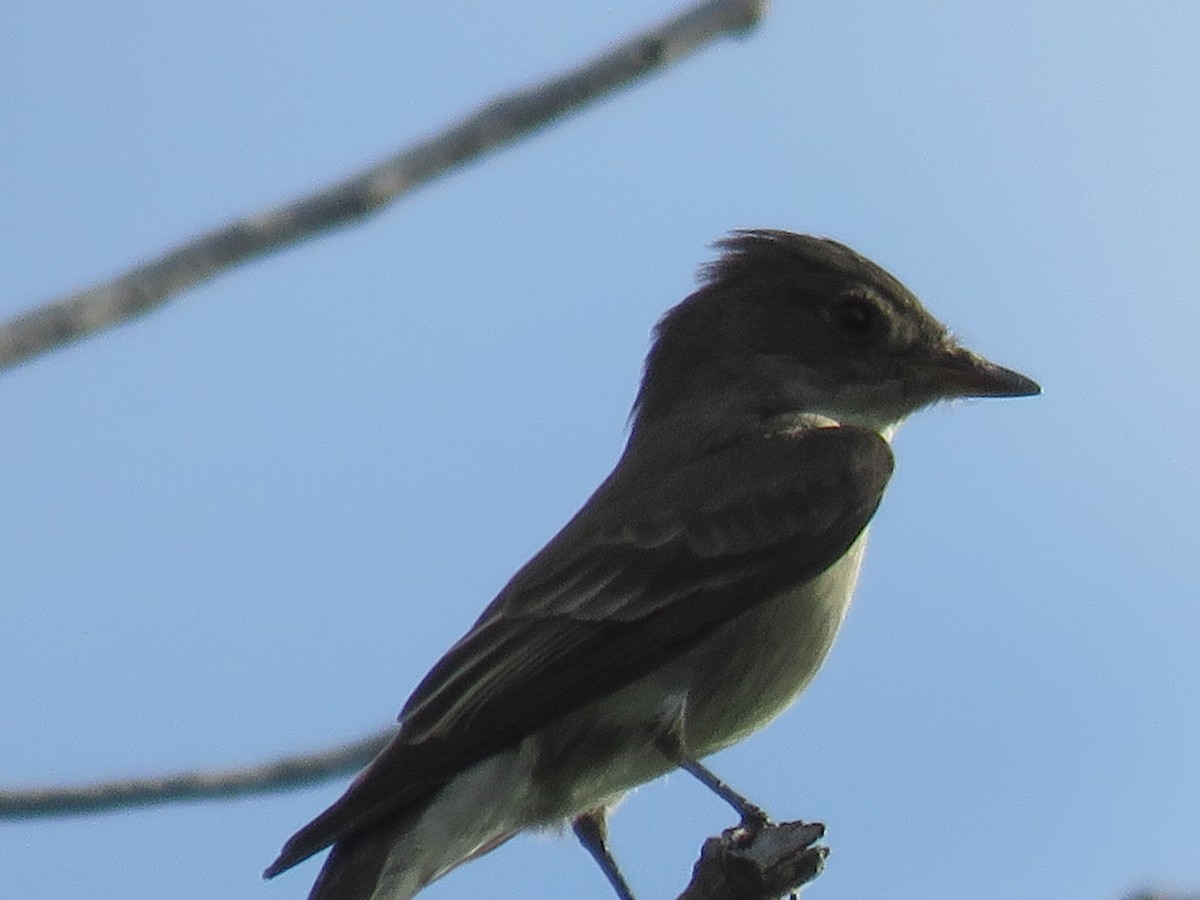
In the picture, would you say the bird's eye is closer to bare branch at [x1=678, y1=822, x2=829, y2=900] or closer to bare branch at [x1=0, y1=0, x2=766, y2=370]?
bare branch at [x1=678, y1=822, x2=829, y2=900]

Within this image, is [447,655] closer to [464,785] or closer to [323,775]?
[464,785]

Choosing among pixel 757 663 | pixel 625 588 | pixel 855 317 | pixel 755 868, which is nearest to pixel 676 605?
pixel 625 588

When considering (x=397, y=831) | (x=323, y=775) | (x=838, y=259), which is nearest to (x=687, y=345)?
(x=838, y=259)

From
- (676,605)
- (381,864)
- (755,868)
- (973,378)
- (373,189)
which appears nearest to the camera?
(373,189)

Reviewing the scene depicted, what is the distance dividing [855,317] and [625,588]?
2.12 m

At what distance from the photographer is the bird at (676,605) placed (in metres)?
5.76

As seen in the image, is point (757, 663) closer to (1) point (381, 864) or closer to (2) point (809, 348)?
(1) point (381, 864)

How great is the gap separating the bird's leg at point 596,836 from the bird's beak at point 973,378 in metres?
2.30

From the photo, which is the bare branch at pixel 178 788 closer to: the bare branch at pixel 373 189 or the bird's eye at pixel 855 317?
the bare branch at pixel 373 189

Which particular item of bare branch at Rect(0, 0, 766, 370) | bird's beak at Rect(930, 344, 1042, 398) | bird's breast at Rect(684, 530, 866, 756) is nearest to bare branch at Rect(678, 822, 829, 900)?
bird's breast at Rect(684, 530, 866, 756)

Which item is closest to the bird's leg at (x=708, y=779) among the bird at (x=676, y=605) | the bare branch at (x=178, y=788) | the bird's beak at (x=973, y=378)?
the bird at (x=676, y=605)

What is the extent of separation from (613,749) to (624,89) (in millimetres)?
3479

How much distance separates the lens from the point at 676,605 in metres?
6.30

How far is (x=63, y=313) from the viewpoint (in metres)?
2.48
